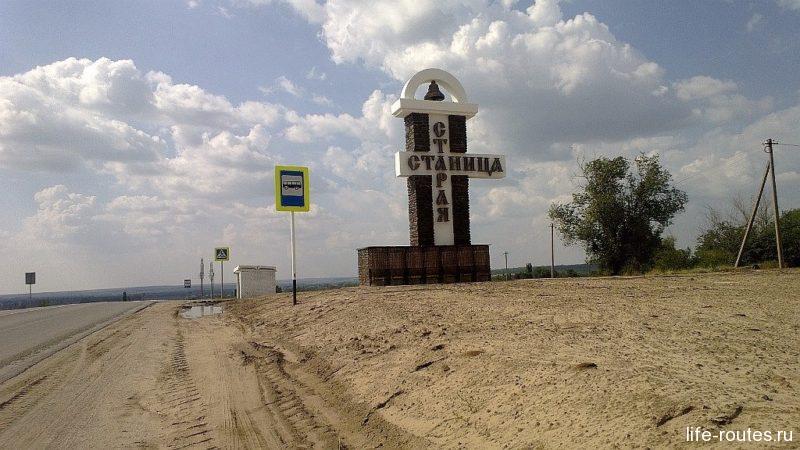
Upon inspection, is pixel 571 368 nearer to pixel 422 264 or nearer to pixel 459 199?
pixel 422 264

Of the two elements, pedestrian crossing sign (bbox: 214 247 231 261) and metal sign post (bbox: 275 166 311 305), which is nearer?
metal sign post (bbox: 275 166 311 305)

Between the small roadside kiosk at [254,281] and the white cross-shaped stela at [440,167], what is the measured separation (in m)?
14.9

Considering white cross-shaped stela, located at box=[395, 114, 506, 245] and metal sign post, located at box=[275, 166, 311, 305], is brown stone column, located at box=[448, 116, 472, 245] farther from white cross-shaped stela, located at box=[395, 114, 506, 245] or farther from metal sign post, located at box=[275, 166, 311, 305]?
metal sign post, located at box=[275, 166, 311, 305]

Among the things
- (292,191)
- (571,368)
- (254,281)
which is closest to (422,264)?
(292,191)

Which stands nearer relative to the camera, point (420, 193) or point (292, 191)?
point (292, 191)

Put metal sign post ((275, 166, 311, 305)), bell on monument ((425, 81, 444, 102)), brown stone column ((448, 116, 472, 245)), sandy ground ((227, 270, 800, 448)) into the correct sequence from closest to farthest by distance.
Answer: sandy ground ((227, 270, 800, 448)), metal sign post ((275, 166, 311, 305)), brown stone column ((448, 116, 472, 245)), bell on monument ((425, 81, 444, 102))

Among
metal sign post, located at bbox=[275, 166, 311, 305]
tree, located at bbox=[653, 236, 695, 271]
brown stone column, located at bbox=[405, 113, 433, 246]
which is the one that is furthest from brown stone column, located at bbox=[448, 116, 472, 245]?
tree, located at bbox=[653, 236, 695, 271]

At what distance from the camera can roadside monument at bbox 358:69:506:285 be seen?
22016mm

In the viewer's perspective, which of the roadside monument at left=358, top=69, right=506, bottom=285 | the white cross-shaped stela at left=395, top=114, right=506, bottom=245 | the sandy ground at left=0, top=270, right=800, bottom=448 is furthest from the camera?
the white cross-shaped stela at left=395, top=114, right=506, bottom=245

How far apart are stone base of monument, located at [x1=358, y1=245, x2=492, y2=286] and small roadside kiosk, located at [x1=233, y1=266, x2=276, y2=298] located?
513 inches

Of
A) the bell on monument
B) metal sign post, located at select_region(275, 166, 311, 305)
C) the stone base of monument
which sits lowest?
the stone base of monument

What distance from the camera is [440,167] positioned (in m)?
22.8

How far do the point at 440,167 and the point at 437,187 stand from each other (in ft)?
2.82

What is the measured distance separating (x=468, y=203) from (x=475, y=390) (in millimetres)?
17933
